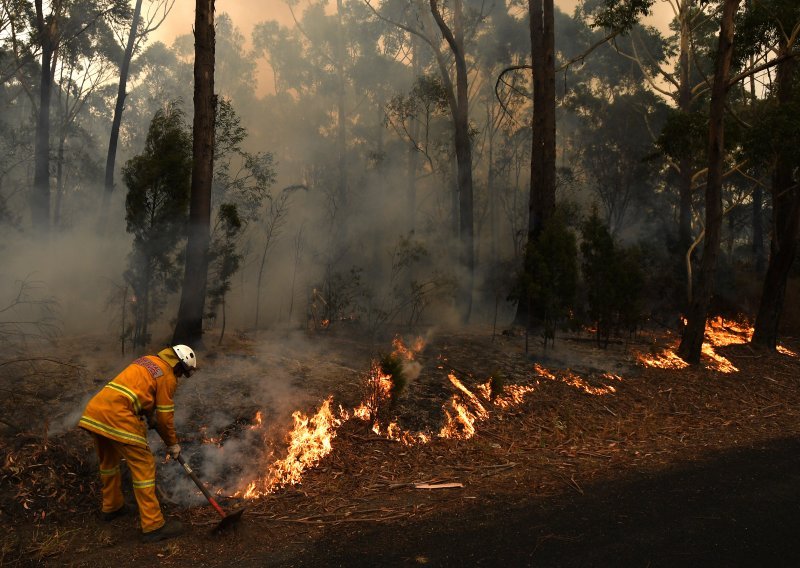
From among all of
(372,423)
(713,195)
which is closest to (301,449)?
(372,423)

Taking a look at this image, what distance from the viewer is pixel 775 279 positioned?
14.1 metres

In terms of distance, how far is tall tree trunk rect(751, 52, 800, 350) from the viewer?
535 inches

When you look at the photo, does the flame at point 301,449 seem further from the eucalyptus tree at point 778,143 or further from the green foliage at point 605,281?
the eucalyptus tree at point 778,143

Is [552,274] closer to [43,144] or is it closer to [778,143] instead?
[778,143]

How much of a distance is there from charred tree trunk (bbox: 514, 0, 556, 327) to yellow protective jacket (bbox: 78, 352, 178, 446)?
28.8 feet

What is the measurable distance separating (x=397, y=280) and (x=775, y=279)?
1049 centimetres

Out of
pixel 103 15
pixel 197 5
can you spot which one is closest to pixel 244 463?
pixel 197 5

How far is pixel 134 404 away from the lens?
16.3 feet

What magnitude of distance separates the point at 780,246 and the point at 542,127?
642 centimetres

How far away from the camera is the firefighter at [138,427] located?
4816 mm

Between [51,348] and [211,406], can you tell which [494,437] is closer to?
[211,406]

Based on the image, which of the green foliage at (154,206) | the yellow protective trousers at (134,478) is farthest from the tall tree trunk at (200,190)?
the yellow protective trousers at (134,478)

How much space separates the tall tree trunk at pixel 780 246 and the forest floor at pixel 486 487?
4.81m

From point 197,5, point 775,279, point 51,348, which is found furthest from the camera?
point 775,279
